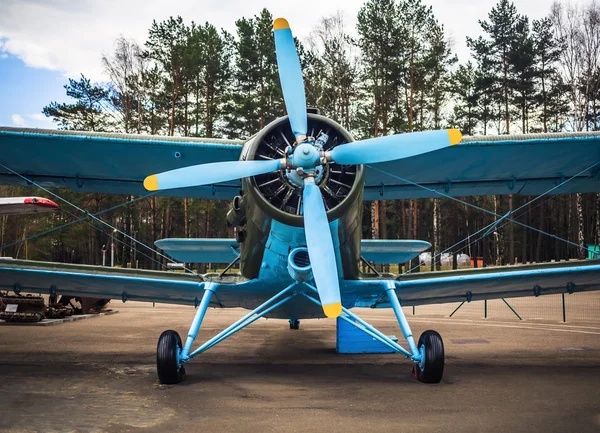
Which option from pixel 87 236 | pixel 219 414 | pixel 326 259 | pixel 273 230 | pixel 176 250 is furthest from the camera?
pixel 87 236

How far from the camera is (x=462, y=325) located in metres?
15.4

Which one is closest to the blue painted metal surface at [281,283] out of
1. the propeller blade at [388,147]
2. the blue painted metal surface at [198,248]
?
the propeller blade at [388,147]

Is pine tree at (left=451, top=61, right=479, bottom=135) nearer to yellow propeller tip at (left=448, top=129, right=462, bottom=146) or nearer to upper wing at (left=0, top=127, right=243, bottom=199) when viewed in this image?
upper wing at (left=0, top=127, right=243, bottom=199)

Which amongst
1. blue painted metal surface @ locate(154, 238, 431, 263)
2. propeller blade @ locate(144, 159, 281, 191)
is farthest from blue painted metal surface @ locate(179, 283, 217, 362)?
blue painted metal surface @ locate(154, 238, 431, 263)

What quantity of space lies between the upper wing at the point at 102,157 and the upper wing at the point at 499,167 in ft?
8.36

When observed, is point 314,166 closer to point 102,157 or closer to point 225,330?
point 225,330

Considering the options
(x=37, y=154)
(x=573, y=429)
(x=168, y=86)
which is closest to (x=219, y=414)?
(x=573, y=429)

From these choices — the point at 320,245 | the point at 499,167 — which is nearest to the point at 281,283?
the point at 320,245

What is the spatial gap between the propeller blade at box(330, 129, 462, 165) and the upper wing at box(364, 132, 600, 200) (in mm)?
1805

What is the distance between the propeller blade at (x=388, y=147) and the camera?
6590mm

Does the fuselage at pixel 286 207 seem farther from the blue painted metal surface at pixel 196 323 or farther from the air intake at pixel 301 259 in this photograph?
the blue painted metal surface at pixel 196 323

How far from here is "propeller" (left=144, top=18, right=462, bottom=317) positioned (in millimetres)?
6348

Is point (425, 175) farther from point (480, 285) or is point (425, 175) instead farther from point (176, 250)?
point (176, 250)

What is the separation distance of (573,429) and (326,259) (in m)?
2.71
